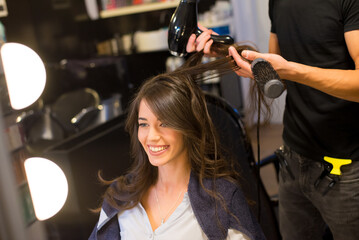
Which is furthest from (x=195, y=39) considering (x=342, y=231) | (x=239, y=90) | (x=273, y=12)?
(x=342, y=231)

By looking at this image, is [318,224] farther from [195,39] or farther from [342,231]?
[195,39]

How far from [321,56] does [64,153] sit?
3.42ft

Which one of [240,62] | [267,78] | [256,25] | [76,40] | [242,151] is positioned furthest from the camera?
[76,40]

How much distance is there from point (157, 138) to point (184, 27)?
0.29 m

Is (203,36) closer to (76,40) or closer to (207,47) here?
(207,47)

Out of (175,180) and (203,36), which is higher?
(203,36)

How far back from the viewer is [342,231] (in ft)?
3.42

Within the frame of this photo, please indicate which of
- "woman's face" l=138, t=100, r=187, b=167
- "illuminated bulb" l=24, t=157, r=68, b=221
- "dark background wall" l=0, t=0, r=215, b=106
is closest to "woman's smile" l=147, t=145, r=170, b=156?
"woman's face" l=138, t=100, r=187, b=167

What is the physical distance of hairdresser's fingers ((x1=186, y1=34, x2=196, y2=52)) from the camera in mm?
1037

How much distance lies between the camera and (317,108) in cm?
100

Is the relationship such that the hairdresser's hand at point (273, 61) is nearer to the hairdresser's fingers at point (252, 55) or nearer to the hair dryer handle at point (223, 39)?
the hairdresser's fingers at point (252, 55)

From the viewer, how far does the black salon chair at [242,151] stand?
1258mm

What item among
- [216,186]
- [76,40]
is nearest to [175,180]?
[216,186]

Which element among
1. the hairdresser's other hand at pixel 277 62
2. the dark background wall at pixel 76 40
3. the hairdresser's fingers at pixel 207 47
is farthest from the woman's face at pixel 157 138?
the dark background wall at pixel 76 40
